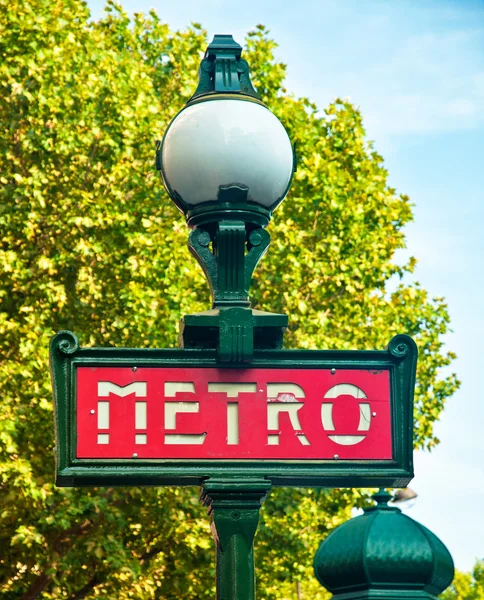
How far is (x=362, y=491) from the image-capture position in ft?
58.6

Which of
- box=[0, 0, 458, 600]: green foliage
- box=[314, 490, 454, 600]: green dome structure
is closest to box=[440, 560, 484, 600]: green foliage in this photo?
box=[0, 0, 458, 600]: green foliage

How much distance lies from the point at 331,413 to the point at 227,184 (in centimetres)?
71

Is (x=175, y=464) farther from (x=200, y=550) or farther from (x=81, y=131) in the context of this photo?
(x=81, y=131)

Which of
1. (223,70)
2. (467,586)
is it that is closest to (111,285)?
(223,70)

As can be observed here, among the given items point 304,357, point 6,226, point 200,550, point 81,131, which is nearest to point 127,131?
point 81,131

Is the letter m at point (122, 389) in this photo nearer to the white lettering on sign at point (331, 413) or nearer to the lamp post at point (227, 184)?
the lamp post at point (227, 184)

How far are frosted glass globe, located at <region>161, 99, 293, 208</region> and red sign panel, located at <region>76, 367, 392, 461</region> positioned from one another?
1.76 ft

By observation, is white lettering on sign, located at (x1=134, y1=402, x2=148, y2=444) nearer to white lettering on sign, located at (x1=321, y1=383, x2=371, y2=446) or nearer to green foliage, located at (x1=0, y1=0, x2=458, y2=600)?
white lettering on sign, located at (x1=321, y1=383, x2=371, y2=446)

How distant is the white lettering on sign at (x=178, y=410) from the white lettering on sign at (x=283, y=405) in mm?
195

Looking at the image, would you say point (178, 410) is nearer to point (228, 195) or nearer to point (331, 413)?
point (331, 413)

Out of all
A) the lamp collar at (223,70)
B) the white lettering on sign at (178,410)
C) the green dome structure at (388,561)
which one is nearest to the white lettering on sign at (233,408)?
the white lettering on sign at (178,410)

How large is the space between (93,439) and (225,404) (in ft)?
1.21

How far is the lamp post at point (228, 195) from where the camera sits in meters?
3.31

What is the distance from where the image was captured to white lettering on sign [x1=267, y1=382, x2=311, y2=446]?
3316 millimetres
